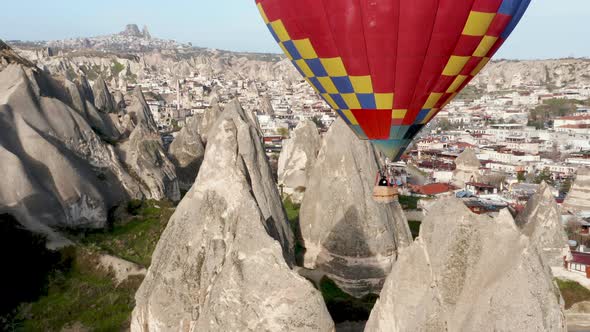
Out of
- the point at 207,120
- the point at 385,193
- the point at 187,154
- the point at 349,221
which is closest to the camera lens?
the point at 385,193

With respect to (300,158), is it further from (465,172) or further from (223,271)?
(465,172)

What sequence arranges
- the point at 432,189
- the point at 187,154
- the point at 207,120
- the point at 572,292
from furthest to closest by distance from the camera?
the point at 207,120 < the point at 432,189 < the point at 187,154 < the point at 572,292

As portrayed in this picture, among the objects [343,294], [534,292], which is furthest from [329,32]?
[343,294]

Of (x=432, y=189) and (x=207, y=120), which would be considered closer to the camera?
(x=432, y=189)

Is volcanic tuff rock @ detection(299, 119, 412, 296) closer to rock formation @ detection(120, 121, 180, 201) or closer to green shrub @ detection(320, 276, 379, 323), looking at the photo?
green shrub @ detection(320, 276, 379, 323)

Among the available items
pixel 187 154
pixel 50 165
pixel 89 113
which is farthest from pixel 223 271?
pixel 89 113

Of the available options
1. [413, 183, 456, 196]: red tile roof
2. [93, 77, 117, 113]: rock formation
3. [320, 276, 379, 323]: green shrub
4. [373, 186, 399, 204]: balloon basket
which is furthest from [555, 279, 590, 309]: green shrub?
[93, 77, 117, 113]: rock formation
